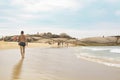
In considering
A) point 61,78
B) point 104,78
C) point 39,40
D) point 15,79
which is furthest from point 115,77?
point 39,40

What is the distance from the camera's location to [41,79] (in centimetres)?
892

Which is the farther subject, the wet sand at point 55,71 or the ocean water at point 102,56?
the ocean water at point 102,56

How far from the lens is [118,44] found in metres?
78.2

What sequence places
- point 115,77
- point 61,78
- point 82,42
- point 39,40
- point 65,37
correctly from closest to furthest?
point 61,78
point 115,77
point 39,40
point 82,42
point 65,37

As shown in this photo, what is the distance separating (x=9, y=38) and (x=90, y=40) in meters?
22.9

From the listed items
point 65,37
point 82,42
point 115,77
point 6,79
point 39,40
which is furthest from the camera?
point 65,37

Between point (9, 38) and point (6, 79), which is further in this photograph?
point (9, 38)

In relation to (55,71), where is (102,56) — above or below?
below

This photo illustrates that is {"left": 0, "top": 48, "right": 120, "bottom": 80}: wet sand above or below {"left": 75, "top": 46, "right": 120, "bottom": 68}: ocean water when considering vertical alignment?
above

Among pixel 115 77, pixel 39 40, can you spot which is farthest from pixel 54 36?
pixel 115 77

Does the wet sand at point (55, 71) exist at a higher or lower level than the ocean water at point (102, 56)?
higher

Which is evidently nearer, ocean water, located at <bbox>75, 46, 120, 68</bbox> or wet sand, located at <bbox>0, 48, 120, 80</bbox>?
wet sand, located at <bbox>0, 48, 120, 80</bbox>

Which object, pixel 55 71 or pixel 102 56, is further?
pixel 102 56

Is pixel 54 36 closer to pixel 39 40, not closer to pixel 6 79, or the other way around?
pixel 39 40
